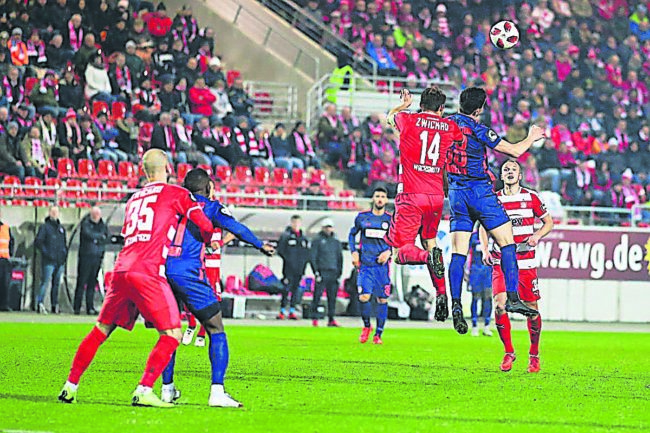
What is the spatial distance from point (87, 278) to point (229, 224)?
591 inches

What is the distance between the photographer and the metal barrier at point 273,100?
1177 inches

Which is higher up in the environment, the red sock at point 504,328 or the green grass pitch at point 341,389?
the red sock at point 504,328

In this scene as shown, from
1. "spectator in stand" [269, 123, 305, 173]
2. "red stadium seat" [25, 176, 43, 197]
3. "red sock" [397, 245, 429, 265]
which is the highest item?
"spectator in stand" [269, 123, 305, 173]

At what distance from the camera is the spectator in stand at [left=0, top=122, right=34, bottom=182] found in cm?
2303

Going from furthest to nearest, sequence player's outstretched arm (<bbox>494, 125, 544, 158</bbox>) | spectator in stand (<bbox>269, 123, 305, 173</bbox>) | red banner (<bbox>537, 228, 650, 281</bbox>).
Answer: spectator in stand (<bbox>269, 123, 305, 173</bbox>) → red banner (<bbox>537, 228, 650, 281</bbox>) → player's outstretched arm (<bbox>494, 125, 544, 158</bbox>)

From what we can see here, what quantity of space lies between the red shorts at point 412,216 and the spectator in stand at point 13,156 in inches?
535

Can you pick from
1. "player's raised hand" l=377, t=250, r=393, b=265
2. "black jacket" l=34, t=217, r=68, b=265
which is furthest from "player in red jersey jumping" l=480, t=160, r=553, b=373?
"black jacket" l=34, t=217, r=68, b=265

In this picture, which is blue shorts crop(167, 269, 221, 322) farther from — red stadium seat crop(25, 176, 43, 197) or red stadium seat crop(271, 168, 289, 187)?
red stadium seat crop(271, 168, 289, 187)

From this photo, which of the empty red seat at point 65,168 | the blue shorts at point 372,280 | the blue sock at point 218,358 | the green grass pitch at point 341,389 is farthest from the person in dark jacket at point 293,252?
the blue sock at point 218,358

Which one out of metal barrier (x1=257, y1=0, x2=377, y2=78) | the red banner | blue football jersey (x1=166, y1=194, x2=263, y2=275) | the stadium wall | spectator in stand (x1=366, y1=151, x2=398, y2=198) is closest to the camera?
blue football jersey (x1=166, y1=194, x2=263, y2=275)

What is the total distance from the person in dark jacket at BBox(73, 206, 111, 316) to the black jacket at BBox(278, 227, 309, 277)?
3.64 meters

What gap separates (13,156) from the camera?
2322 cm

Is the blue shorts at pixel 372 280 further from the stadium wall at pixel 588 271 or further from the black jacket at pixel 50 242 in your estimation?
the black jacket at pixel 50 242

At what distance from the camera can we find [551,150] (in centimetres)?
2928
